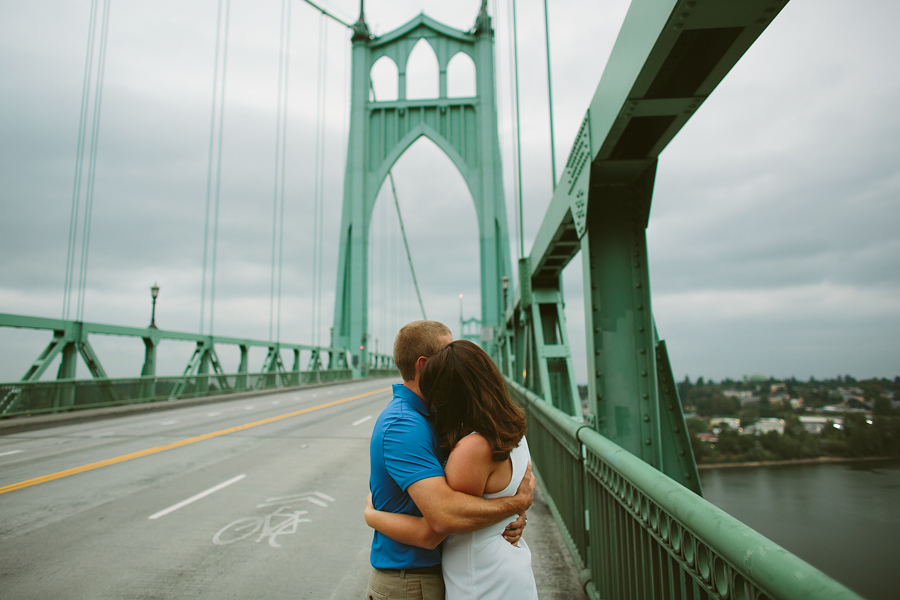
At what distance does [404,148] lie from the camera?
161 feet

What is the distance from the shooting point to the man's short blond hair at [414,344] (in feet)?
6.17

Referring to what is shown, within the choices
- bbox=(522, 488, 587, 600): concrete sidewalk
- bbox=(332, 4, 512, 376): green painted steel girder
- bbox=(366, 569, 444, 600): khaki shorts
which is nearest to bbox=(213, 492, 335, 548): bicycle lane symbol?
bbox=(522, 488, 587, 600): concrete sidewalk

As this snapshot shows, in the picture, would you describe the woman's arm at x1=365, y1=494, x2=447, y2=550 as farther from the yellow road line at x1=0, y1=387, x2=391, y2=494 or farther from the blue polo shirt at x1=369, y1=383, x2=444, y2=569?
the yellow road line at x1=0, y1=387, x2=391, y2=494

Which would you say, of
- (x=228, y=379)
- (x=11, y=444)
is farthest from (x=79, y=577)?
(x=228, y=379)

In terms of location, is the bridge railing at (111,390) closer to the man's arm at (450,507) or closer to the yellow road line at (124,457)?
the yellow road line at (124,457)

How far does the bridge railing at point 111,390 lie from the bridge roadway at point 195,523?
3.40m

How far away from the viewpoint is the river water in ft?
6.32

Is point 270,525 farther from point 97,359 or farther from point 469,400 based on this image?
point 97,359

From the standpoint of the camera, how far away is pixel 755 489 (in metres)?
3.28

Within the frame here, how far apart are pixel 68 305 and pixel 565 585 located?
19925 mm

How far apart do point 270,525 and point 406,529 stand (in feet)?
12.9

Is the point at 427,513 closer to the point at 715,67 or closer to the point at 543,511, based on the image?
the point at 715,67

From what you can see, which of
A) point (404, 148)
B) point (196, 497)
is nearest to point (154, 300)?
point (196, 497)

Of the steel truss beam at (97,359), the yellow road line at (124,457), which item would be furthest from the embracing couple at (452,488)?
the steel truss beam at (97,359)
